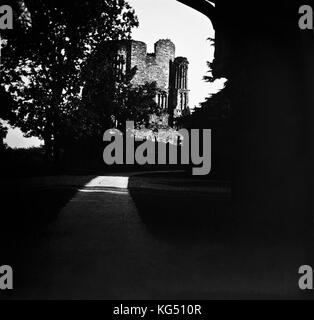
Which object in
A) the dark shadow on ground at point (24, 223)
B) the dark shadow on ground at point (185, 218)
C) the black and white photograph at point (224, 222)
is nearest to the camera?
the black and white photograph at point (224, 222)

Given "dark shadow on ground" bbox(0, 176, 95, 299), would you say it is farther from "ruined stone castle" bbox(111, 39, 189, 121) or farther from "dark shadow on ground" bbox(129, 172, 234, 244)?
"ruined stone castle" bbox(111, 39, 189, 121)

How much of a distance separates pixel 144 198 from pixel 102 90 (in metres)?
18.5

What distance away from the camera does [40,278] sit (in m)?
4.24

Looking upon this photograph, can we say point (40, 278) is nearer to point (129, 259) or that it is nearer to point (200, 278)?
point (129, 259)

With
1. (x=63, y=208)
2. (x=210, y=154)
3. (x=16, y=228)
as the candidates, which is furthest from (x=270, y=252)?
(x=210, y=154)

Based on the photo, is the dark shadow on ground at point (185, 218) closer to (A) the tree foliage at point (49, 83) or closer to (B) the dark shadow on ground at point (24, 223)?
(B) the dark shadow on ground at point (24, 223)

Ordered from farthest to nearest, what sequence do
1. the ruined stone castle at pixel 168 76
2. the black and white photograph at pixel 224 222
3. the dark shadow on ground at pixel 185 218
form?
the ruined stone castle at pixel 168 76
the dark shadow on ground at pixel 185 218
the black and white photograph at pixel 224 222

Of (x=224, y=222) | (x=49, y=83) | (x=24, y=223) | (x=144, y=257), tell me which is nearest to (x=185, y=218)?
(x=224, y=222)

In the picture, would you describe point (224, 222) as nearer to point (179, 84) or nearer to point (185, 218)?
point (185, 218)

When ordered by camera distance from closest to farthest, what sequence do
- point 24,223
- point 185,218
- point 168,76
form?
1. point 24,223
2. point 185,218
3. point 168,76

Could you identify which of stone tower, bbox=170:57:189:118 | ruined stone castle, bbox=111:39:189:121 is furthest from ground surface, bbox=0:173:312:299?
stone tower, bbox=170:57:189:118

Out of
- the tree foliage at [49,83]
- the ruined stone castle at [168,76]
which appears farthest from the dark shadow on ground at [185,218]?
the ruined stone castle at [168,76]
